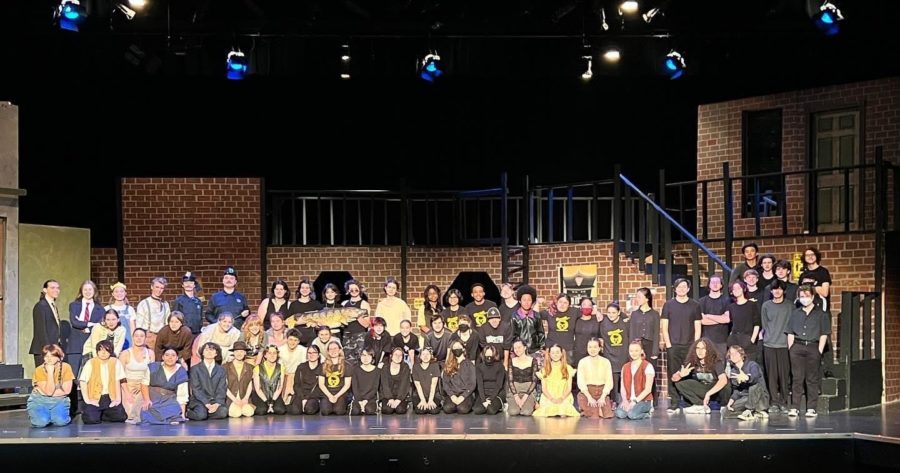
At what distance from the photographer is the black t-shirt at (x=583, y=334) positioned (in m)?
12.1

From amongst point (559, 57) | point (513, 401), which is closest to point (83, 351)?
point (513, 401)

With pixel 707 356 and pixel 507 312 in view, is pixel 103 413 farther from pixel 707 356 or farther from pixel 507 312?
pixel 707 356

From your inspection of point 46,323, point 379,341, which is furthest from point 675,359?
point 46,323

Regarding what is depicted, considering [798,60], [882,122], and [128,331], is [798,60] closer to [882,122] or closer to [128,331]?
[882,122]

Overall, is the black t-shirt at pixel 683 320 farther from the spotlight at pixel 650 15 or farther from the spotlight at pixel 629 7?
the spotlight at pixel 650 15

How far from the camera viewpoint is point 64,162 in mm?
17016

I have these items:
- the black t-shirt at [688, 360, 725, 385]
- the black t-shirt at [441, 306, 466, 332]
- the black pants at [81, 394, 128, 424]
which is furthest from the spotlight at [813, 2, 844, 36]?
A: the black pants at [81, 394, 128, 424]

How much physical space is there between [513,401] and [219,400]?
9.19 ft

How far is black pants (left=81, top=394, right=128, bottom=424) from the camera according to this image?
37.0ft

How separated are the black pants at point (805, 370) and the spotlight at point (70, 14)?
8.24m

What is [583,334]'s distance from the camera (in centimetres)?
1211

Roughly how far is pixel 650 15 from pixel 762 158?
2511 millimetres

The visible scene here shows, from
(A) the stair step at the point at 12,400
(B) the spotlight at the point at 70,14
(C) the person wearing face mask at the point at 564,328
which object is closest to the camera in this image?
(C) the person wearing face mask at the point at 564,328

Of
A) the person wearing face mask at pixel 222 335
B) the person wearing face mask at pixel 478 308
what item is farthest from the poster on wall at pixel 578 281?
the person wearing face mask at pixel 222 335
